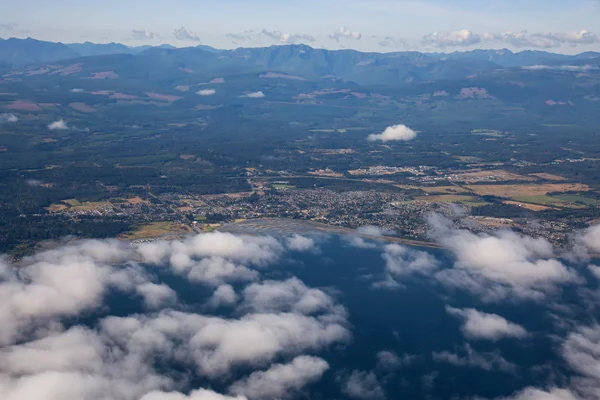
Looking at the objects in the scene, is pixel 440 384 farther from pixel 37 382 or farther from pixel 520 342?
pixel 37 382

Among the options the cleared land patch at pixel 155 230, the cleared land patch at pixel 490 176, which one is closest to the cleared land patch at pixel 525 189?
the cleared land patch at pixel 490 176

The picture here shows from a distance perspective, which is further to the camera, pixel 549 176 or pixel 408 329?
pixel 549 176

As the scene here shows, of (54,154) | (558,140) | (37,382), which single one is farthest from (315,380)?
(558,140)

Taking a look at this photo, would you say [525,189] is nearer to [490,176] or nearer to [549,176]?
[490,176]

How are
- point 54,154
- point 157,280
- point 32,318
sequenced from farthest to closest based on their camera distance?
1. point 54,154
2. point 157,280
3. point 32,318

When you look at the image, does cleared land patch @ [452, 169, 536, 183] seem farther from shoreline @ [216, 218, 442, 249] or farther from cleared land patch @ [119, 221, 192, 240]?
cleared land patch @ [119, 221, 192, 240]

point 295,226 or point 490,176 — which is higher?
point 295,226

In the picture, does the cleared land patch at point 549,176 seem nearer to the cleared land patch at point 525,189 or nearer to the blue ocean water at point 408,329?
the cleared land patch at point 525,189

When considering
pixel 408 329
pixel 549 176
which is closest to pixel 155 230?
pixel 408 329

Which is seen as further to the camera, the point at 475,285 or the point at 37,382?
the point at 475,285

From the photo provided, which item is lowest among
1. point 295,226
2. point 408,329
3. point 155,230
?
point 295,226

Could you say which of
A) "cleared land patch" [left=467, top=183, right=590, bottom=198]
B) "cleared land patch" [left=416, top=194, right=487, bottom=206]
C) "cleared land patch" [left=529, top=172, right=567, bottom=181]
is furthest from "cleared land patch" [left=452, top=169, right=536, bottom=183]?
"cleared land patch" [left=416, top=194, right=487, bottom=206]
